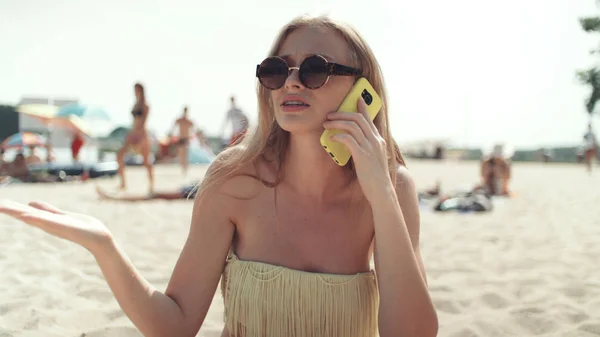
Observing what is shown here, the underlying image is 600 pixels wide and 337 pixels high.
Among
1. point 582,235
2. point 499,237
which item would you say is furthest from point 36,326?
point 582,235

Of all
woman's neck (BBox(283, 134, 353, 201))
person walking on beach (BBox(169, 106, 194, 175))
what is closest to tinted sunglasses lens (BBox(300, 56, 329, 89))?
woman's neck (BBox(283, 134, 353, 201))

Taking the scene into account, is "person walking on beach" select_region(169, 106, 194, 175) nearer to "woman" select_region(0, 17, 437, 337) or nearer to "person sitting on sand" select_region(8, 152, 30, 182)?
"person sitting on sand" select_region(8, 152, 30, 182)

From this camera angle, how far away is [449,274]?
13.5 feet

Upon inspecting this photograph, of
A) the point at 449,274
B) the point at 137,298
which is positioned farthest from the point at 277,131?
the point at 449,274

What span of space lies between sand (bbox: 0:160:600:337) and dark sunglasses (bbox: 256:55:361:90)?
1581 millimetres

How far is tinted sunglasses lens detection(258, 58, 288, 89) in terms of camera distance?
1906 millimetres

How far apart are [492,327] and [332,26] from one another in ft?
6.57

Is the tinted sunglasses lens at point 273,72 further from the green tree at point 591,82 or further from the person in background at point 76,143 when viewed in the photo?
the green tree at point 591,82

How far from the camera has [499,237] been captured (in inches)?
225

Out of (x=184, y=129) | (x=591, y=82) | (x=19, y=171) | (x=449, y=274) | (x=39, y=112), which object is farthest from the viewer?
(x=591, y=82)

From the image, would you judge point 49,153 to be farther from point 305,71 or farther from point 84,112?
point 305,71

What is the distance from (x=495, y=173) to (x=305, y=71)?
30.9ft

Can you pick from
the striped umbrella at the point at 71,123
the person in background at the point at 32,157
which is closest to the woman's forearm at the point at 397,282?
the striped umbrella at the point at 71,123

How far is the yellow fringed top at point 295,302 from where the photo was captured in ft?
6.27
